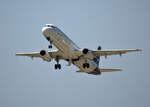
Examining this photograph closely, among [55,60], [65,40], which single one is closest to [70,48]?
[65,40]

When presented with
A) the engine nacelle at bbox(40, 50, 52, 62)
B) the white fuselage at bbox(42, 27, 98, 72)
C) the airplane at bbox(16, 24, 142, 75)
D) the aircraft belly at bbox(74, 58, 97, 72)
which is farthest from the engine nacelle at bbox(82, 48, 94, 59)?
the engine nacelle at bbox(40, 50, 52, 62)

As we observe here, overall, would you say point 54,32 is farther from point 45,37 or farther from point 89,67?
point 89,67

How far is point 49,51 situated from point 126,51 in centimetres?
1301

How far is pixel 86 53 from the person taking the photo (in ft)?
197

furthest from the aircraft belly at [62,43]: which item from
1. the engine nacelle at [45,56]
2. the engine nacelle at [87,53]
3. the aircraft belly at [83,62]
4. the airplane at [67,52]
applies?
the aircraft belly at [83,62]

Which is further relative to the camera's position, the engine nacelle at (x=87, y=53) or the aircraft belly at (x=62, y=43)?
the engine nacelle at (x=87, y=53)

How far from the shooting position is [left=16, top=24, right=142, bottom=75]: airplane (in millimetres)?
56350

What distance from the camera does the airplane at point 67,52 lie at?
56350mm

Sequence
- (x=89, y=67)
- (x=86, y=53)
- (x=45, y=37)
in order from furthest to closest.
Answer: (x=89, y=67), (x=86, y=53), (x=45, y=37)

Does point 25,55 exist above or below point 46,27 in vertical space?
below

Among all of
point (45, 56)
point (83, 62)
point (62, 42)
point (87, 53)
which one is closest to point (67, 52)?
point (62, 42)

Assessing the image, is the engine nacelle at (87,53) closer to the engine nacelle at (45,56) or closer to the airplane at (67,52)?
the airplane at (67,52)

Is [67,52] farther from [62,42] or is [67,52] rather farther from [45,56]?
[45,56]

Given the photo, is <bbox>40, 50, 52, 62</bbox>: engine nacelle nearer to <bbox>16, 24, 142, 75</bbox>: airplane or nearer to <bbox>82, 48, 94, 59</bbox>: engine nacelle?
<bbox>16, 24, 142, 75</bbox>: airplane
